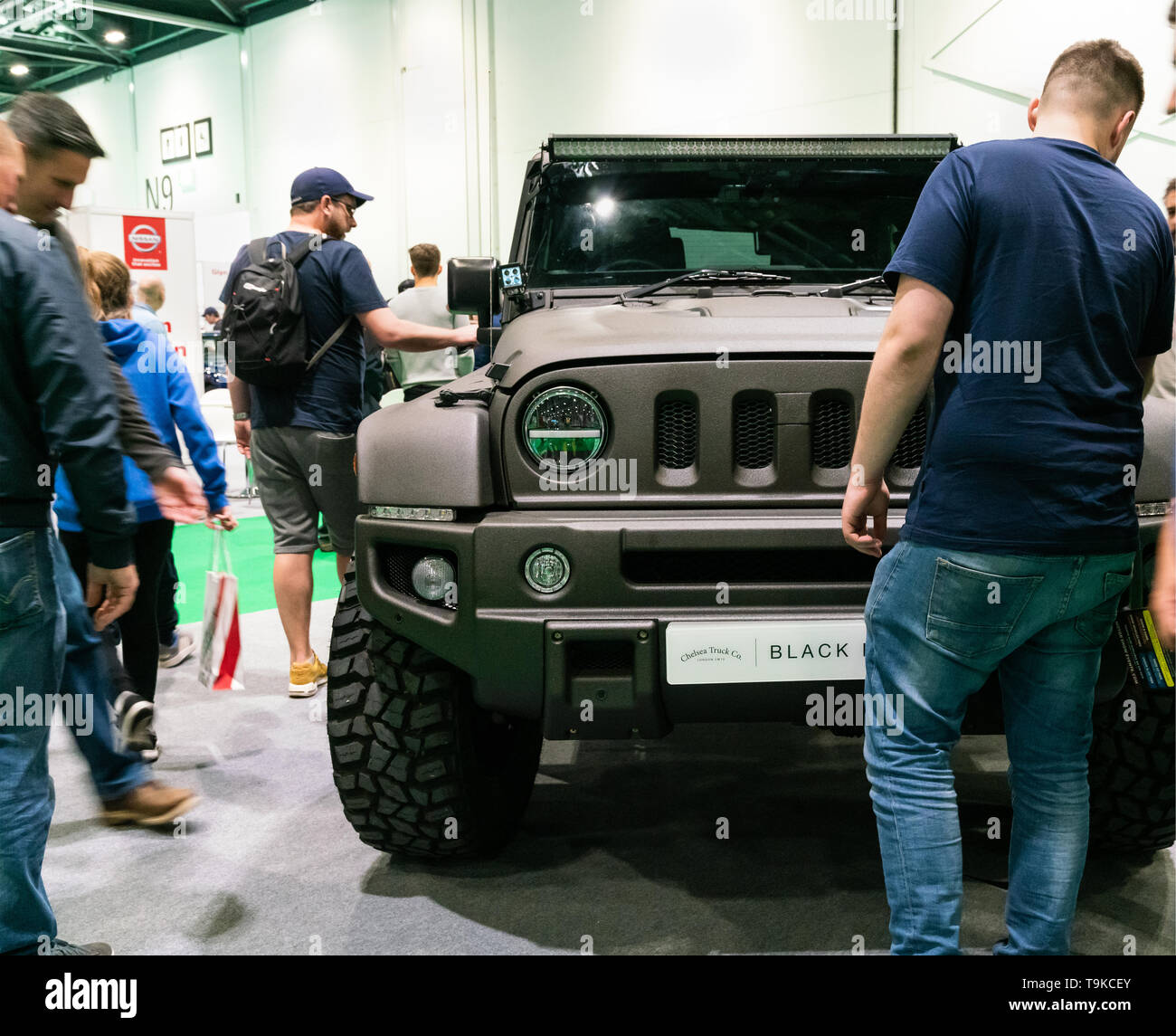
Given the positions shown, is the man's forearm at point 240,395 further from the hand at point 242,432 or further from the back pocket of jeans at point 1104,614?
the back pocket of jeans at point 1104,614

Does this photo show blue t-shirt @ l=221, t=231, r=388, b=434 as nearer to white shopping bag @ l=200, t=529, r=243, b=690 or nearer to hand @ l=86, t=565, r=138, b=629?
white shopping bag @ l=200, t=529, r=243, b=690

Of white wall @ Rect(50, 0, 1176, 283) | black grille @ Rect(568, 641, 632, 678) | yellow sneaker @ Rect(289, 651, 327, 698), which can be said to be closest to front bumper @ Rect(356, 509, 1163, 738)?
black grille @ Rect(568, 641, 632, 678)

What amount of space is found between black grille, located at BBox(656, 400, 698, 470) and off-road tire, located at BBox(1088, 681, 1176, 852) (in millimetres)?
1151

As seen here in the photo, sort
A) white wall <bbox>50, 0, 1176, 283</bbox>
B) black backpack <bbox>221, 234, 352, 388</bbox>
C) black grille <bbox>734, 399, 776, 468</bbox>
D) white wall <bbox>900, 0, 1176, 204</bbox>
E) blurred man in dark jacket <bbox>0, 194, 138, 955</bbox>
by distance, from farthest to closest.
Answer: white wall <bbox>50, 0, 1176, 283</bbox> → white wall <bbox>900, 0, 1176, 204</bbox> → black backpack <bbox>221, 234, 352, 388</bbox> → black grille <bbox>734, 399, 776, 468</bbox> → blurred man in dark jacket <bbox>0, 194, 138, 955</bbox>

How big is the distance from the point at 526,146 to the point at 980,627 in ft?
32.7

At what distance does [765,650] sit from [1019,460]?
0.67m

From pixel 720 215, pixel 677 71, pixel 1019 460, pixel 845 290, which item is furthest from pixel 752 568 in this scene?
pixel 677 71

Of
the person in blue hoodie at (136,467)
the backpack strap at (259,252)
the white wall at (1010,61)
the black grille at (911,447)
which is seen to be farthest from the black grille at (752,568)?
the white wall at (1010,61)

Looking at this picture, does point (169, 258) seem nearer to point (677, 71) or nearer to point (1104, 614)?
point (677, 71)

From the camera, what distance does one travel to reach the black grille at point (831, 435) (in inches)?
94.9

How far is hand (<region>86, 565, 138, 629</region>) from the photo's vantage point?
2.19 m

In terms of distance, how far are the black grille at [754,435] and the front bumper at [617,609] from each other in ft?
0.51

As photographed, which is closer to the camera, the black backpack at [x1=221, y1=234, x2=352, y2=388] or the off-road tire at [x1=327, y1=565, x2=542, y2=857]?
the off-road tire at [x1=327, y1=565, x2=542, y2=857]
